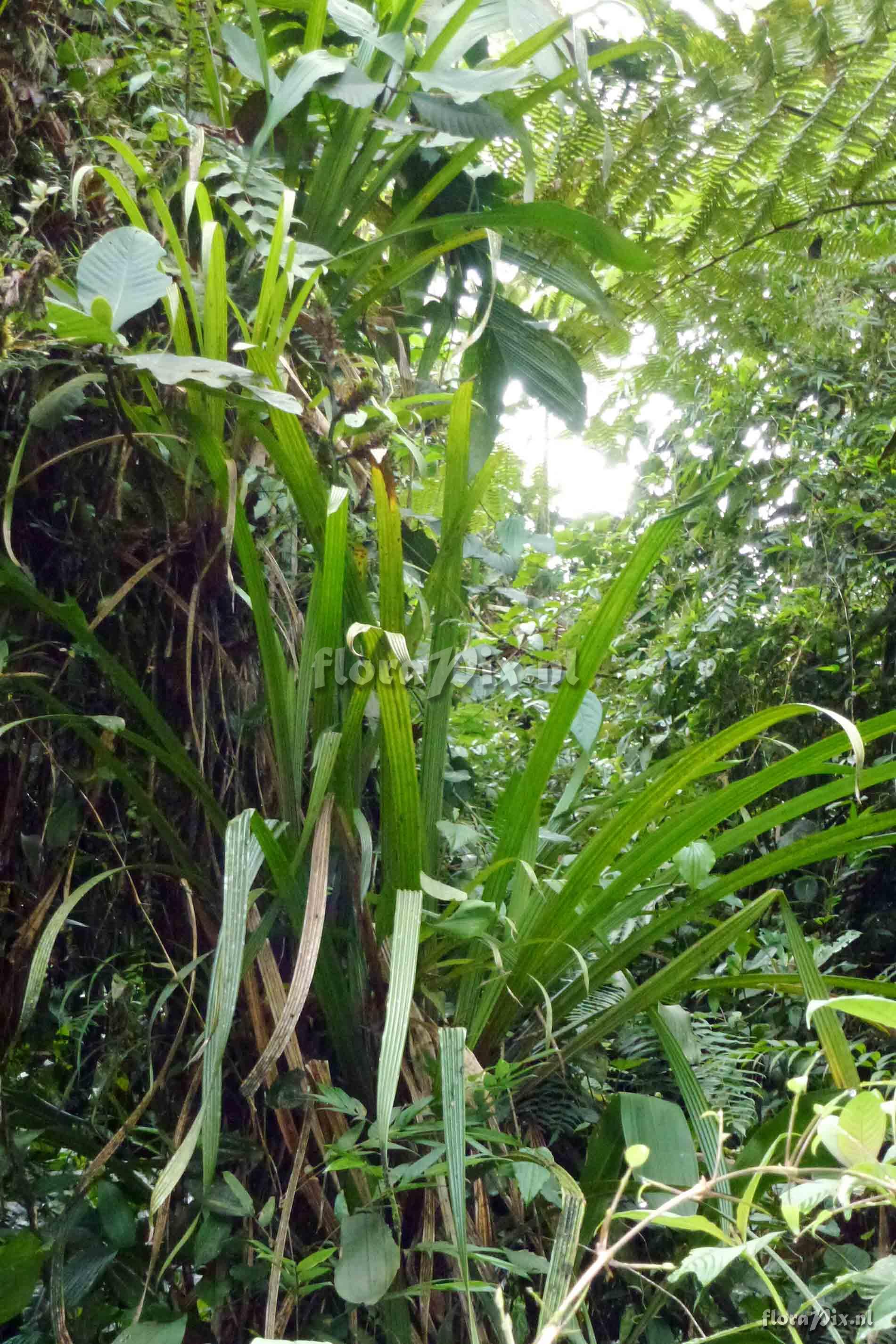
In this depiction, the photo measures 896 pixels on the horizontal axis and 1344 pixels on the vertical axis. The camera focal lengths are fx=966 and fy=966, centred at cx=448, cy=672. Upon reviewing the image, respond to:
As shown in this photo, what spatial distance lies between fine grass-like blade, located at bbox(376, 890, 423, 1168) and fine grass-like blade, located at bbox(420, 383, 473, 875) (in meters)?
0.15

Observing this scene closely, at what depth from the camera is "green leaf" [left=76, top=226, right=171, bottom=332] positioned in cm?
73

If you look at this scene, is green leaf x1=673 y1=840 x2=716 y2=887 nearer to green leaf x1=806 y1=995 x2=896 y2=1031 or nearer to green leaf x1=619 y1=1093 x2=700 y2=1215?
green leaf x1=619 y1=1093 x2=700 y2=1215

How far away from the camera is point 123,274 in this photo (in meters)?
0.74

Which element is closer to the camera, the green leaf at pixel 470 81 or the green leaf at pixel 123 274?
the green leaf at pixel 123 274

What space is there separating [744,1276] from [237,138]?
4.00ft

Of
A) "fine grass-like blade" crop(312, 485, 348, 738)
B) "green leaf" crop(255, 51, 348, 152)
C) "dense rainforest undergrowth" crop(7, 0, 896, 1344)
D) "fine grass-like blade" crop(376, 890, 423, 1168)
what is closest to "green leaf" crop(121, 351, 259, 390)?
"dense rainforest undergrowth" crop(7, 0, 896, 1344)

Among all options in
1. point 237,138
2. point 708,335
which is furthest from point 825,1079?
point 237,138

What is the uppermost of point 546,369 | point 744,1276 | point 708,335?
point 708,335

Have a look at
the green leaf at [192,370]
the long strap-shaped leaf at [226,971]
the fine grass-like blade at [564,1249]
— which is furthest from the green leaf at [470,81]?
the fine grass-like blade at [564,1249]

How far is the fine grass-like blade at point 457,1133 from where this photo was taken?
A: 0.58m

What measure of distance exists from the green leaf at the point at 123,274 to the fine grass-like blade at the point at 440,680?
252 mm

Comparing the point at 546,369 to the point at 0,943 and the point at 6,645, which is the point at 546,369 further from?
the point at 0,943

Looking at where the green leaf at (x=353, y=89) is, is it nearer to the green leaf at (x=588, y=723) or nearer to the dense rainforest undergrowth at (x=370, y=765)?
the dense rainforest undergrowth at (x=370, y=765)

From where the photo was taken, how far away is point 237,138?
1076mm
